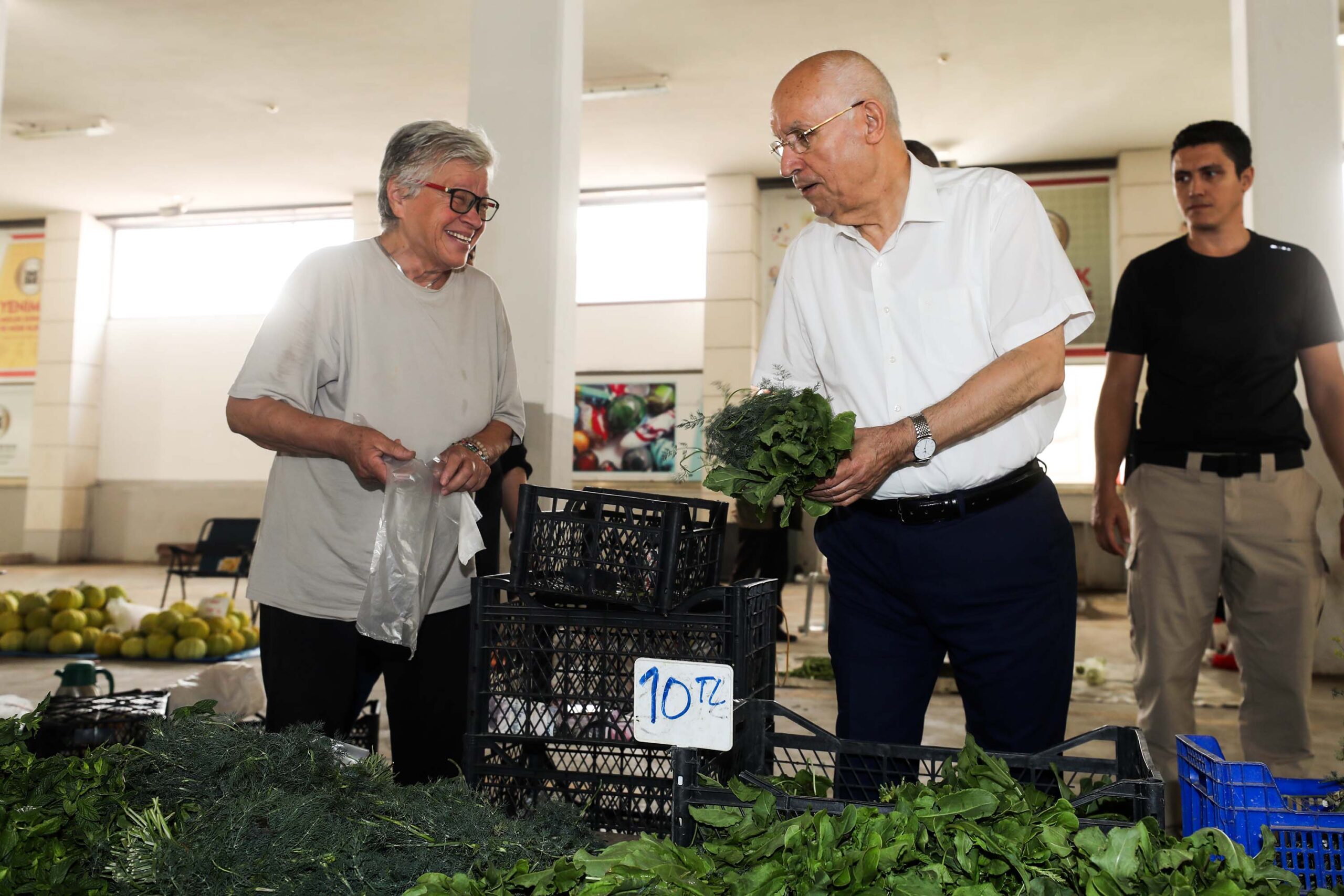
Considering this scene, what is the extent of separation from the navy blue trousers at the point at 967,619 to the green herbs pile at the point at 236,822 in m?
0.63

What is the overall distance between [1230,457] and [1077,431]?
343 inches

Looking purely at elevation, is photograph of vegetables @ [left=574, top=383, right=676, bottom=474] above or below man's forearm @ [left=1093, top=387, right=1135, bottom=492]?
above

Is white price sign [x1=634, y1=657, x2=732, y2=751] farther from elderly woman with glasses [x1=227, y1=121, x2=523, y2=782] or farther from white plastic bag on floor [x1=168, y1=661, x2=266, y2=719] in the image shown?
white plastic bag on floor [x1=168, y1=661, x2=266, y2=719]

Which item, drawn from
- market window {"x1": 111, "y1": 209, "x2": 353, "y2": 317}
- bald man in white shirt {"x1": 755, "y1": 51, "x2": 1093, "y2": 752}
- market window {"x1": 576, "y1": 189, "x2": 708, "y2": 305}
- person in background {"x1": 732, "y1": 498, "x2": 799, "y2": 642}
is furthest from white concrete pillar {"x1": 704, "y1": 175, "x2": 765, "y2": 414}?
bald man in white shirt {"x1": 755, "y1": 51, "x2": 1093, "y2": 752}

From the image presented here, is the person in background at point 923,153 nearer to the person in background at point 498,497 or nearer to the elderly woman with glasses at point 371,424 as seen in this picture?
the elderly woman with glasses at point 371,424

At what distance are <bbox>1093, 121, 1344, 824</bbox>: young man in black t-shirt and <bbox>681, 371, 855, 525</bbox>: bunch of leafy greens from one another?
5.24ft

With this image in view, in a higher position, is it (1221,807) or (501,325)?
(501,325)

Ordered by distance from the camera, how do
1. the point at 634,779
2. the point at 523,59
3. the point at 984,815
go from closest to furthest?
the point at 984,815, the point at 634,779, the point at 523,59

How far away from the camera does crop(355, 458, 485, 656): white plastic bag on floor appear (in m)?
1.82

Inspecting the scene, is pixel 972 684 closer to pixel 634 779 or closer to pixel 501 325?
pixel 634 779

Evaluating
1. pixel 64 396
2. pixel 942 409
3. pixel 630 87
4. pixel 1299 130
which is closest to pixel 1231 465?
pixel 942 409

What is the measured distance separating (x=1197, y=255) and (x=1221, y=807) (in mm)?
2175

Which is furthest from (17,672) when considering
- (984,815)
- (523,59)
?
(984,815)

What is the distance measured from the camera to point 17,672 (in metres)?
5.41
